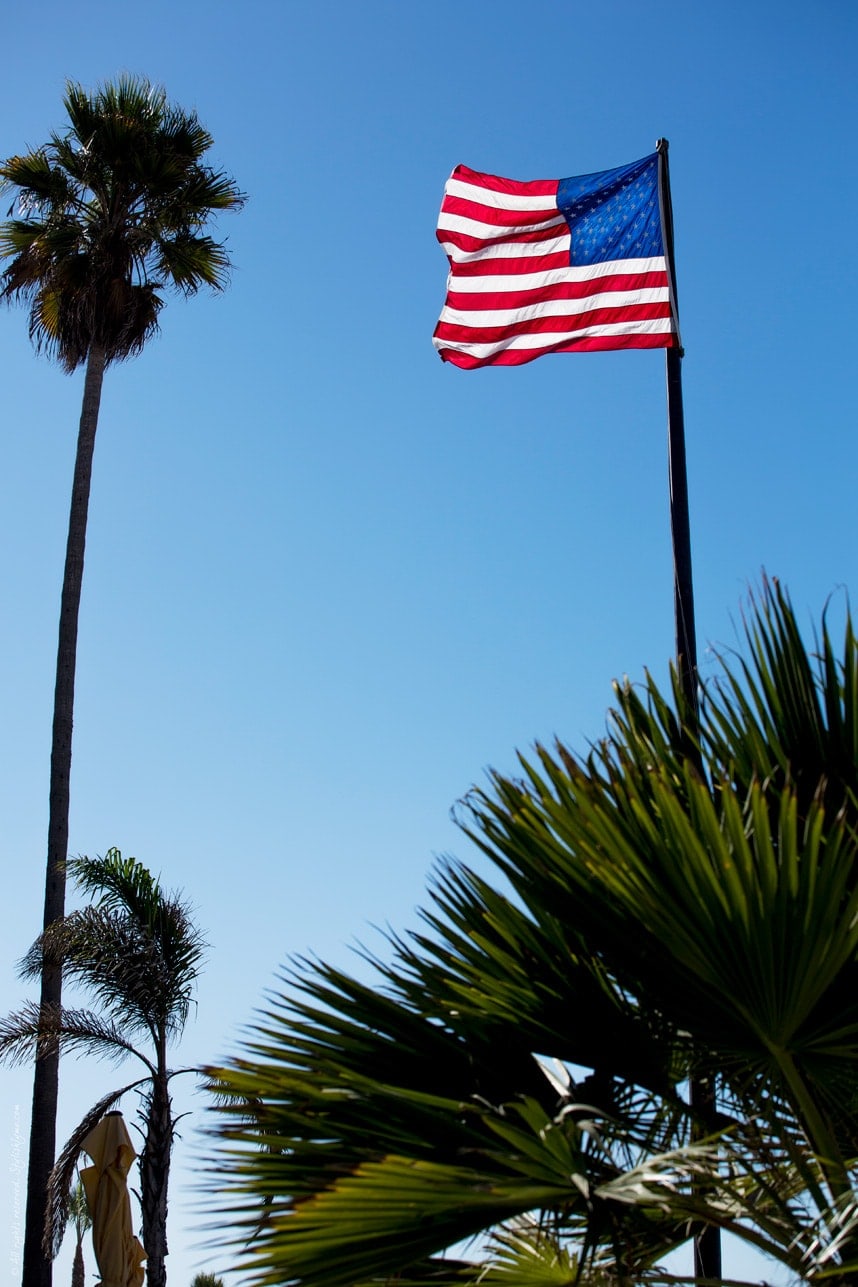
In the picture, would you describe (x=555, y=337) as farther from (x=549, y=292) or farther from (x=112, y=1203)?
(x=112, y=1203)

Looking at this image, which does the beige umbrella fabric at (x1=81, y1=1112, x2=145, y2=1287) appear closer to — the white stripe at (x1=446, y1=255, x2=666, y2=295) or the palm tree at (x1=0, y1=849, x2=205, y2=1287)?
the palm tree at (x1=0, y1=849, x2=205, y2=1287)

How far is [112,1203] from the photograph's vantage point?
1087 centimetres

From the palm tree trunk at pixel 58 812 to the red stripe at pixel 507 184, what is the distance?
8.28m

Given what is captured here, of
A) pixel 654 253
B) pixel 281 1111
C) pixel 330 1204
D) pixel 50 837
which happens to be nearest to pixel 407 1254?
pixel 330 1204

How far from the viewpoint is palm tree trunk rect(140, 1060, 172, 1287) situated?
36.8 feet

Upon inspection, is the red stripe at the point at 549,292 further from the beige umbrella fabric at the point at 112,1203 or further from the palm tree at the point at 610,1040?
the beige umbrella fabric at the point at 112,1203

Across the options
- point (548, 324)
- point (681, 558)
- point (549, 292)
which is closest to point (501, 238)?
point (549, 292)

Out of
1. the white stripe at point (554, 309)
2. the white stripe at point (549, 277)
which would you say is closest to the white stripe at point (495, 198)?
the white stripe at point (549, 277)

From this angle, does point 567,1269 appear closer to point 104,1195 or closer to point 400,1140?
point 400,1140

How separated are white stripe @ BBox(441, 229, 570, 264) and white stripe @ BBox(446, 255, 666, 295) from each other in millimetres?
124

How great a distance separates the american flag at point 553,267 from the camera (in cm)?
734

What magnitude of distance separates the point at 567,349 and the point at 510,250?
3.37ft

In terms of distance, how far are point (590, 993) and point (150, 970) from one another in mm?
8920

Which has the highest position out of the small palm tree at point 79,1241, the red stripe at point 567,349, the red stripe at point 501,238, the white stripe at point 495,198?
the white stripe at point 495,198
